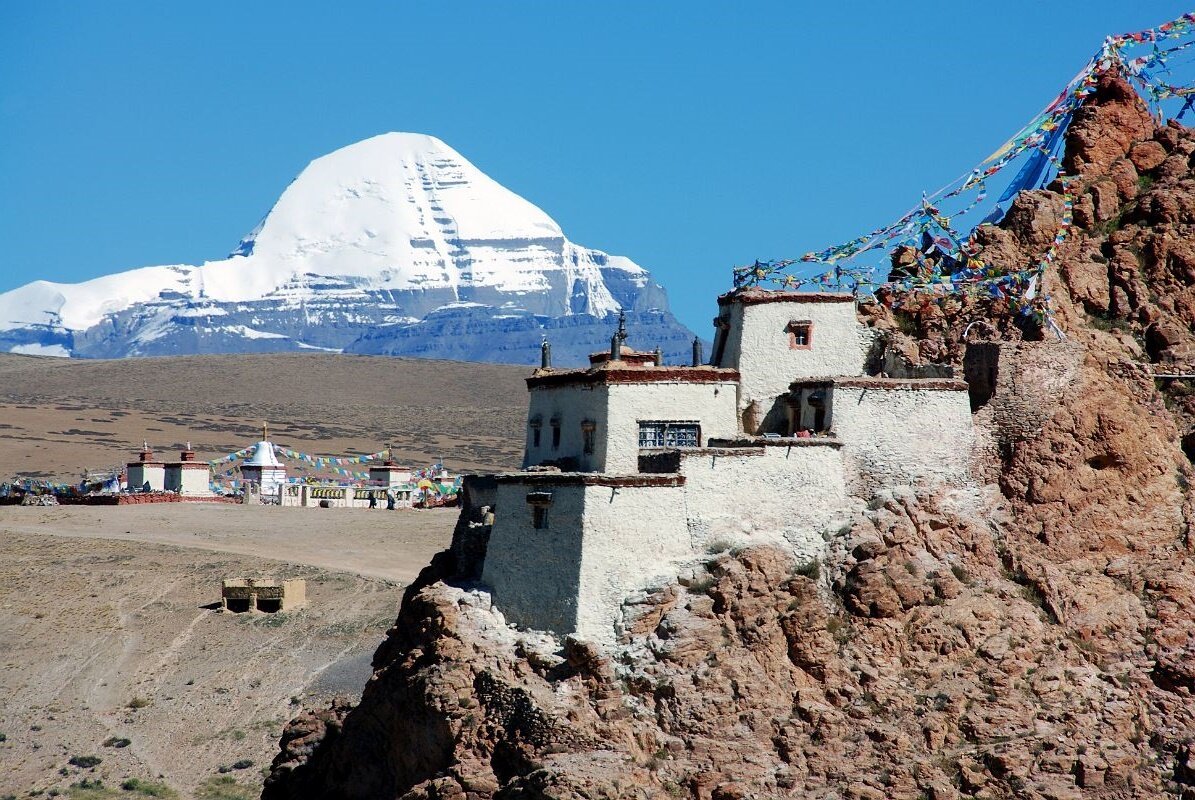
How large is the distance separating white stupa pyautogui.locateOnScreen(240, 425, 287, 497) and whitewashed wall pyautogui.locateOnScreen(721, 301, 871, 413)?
50.0 metres

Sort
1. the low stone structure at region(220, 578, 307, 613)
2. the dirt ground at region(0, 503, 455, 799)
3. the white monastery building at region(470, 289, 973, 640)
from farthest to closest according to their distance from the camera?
the low stone structure at region(220, 578, 307, 613) < the dirt ground at region(0, 503, 455, 799) < the white monastery building at region(470, 289, 973, 640)

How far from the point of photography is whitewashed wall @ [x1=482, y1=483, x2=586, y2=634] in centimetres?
3334

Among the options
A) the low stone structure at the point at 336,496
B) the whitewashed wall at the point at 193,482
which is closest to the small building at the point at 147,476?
the whitewashed wall at the point at 193,482

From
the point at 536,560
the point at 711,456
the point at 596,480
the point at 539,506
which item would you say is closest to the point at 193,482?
the point at 539,506

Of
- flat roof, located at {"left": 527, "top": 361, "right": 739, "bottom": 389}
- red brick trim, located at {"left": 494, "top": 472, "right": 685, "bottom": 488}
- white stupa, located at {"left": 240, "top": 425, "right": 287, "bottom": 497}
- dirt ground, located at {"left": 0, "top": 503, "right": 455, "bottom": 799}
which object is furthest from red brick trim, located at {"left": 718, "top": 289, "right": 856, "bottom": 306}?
white stupa, located at {"left": 240, "top": 425, "right": 287, "bottom": 497}

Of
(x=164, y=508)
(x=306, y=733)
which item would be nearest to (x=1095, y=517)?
(x=306, y=733)

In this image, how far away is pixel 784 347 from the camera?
38.3m

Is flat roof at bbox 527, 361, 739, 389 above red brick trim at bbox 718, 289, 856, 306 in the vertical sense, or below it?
below

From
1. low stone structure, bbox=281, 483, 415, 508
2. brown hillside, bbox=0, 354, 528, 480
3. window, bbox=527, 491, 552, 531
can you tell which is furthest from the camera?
brown hillside, bbox=0, 354, 528, 480

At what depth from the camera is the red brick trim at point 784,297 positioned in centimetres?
3841

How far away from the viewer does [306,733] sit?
4009 cm

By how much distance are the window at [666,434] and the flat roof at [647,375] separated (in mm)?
824

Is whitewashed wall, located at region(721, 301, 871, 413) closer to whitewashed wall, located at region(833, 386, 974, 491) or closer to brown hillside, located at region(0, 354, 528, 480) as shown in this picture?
whitewashed wall, located at region(833, 386, 974, 491)

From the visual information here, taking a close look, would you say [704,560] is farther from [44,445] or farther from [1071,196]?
[44,445]
